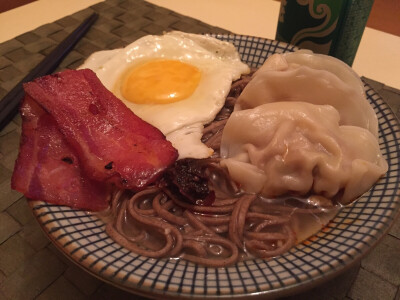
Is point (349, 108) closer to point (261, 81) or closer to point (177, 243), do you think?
point (261, 81)

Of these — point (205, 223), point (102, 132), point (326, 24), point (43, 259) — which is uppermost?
point (326, 24)

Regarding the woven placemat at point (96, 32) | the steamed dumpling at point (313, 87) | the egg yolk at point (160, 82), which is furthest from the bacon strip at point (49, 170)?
the woven placemat at point (96, 32)

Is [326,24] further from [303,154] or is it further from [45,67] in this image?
[45,67]

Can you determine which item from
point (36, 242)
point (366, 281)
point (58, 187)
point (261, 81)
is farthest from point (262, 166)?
point (36, 242)

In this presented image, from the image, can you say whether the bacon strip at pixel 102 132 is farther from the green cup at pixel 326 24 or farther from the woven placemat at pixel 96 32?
the green cup at pixel 326 24

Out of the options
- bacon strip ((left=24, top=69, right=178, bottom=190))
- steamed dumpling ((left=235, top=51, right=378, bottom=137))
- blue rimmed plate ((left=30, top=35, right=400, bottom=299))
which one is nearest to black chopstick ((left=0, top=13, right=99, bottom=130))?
bacon strip ((left=24, top=69, right=178, bottom=190))

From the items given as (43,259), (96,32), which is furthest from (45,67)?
(43,259)

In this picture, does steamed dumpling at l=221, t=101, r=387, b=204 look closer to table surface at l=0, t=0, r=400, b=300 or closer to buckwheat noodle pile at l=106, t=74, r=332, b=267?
buckwheat noodle pile at l=106, t=74, r=332, b=267
